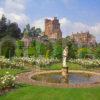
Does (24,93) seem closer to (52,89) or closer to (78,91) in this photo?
(52,89)

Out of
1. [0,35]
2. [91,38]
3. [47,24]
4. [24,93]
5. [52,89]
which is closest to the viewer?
[24,93]

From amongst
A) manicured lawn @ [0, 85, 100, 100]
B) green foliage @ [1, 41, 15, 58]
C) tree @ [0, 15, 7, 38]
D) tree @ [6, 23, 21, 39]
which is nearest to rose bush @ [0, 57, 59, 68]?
green foliage @ [1, 41, 15, 58]

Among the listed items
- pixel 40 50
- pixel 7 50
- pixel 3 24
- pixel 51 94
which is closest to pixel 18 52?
pixel 7 50

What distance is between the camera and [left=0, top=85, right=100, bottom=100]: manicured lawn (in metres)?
10.5

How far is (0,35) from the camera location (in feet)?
159

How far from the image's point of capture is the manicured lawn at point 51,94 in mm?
10470

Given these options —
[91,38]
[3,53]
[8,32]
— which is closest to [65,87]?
[3,53]

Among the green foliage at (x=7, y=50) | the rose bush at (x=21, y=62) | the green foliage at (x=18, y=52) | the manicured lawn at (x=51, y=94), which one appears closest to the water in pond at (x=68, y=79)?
the manicured lawn at (x=51, y=94)

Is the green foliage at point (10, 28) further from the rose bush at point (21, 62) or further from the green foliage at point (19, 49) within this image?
the rose bush at point (21, 62)

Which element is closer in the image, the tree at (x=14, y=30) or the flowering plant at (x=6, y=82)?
the flowering plant at (x=6, y=82)

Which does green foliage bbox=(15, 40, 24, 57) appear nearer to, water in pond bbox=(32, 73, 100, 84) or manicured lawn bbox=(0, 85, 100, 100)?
water in pond bbox=(32, 73, 100, 84)

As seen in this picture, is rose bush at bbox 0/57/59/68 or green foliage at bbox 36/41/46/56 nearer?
rose bush at bbox 0/57/59/68

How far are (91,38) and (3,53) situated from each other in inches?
1808

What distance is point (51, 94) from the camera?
35.7ft
